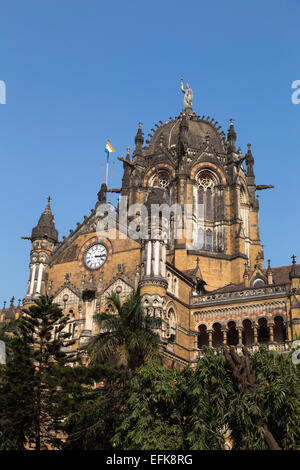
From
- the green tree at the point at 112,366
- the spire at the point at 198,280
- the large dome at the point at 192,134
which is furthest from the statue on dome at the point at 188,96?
the green tree at the point at 112,366

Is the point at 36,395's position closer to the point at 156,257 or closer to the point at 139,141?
the point at 156,257

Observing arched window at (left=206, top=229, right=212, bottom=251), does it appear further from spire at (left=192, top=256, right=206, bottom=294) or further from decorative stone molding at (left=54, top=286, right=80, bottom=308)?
decorative stone molding at (left=54, top=286, right=80, bottom=308)

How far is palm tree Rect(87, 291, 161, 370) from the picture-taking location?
27875 mm

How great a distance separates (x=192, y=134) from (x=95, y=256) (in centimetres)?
2009

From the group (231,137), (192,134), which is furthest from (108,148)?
(231,137)

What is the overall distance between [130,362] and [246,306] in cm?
1487

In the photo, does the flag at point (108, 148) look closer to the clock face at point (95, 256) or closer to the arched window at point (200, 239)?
the arched window at point (200, 239)

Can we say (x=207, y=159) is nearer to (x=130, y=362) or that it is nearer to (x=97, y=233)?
(x=97, y=233)

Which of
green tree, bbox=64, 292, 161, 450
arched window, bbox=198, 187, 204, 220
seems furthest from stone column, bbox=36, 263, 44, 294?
arched window, bbox=198, 187, 204, 220

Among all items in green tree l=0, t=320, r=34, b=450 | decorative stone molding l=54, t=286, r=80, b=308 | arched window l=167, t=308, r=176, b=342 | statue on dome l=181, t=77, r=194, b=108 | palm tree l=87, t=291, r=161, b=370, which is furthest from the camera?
statue on dome l=181, t=77, r=194, b=108

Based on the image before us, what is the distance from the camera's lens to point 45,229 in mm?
45188

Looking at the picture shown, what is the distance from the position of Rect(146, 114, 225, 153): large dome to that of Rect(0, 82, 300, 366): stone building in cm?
14

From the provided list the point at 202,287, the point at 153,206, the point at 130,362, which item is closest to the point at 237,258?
the point at 202,287

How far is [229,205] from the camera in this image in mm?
52531
